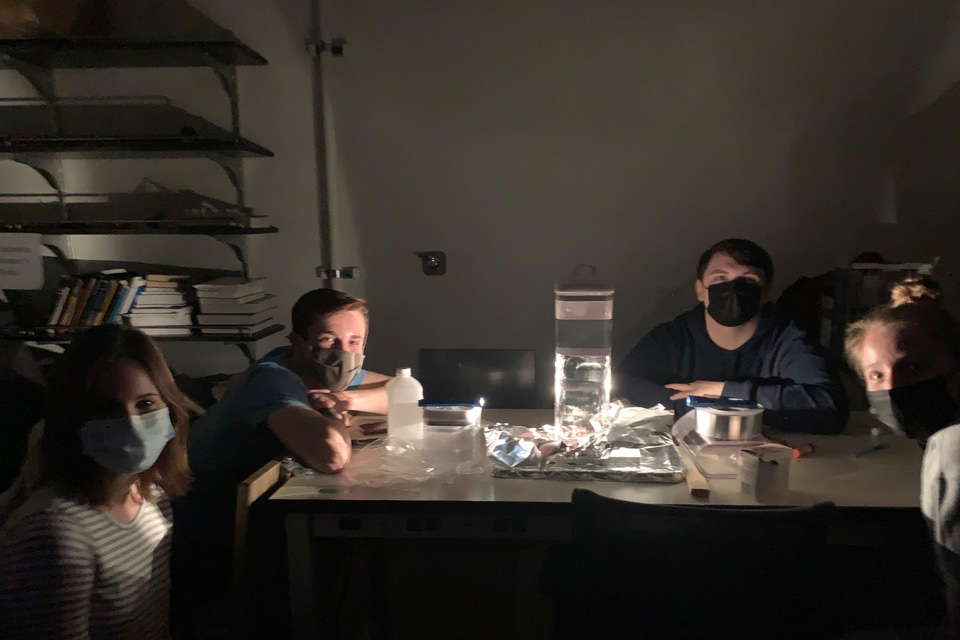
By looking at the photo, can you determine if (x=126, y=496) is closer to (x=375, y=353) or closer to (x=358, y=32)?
(x=375, y=353)

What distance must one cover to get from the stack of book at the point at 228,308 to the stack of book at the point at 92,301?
0.25m

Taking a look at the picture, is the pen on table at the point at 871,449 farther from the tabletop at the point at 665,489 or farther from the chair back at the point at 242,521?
the chair back at the point at 242,521

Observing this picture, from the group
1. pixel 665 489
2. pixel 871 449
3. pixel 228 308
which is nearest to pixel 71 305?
pixel 228 308

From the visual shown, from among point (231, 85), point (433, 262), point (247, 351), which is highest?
point (231, 85)

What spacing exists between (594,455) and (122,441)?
3.30ft

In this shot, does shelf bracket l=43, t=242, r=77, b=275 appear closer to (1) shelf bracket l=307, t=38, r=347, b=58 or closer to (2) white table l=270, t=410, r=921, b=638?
(1) shelf bracket l=307, t=38, r=347, b=58

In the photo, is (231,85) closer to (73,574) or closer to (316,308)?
(316,308)

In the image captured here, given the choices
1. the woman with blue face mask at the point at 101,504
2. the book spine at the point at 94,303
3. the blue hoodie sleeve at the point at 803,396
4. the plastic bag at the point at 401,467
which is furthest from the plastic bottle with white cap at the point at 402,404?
the book spine at the point at 94,303

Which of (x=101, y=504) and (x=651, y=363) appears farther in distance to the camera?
(x=651, y=363)

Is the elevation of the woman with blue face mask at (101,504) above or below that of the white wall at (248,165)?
below

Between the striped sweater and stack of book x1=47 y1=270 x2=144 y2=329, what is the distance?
1443 millimetres

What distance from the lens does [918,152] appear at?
248 centimetres

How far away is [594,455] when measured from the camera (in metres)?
1.53

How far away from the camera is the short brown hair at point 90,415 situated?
1.18 metres
